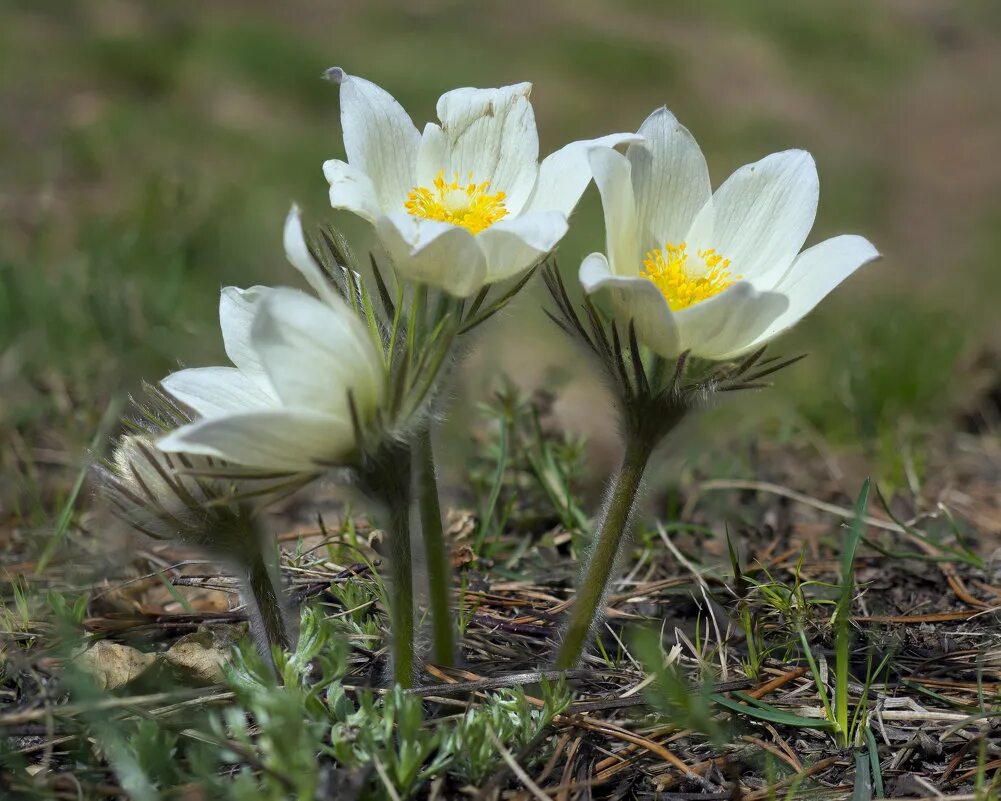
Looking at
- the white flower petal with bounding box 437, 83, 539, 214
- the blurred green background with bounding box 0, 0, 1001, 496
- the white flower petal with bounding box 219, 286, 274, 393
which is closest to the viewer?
the white flower petal with bounding box 219, 286, 274, 393

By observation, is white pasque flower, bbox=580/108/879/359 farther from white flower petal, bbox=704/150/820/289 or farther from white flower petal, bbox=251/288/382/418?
white flower petal, bbox=251/288/382/418

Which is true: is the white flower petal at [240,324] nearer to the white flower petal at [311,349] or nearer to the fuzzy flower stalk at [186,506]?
the fuzzy flower stalk at [186,506]

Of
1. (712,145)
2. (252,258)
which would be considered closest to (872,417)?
(252,258)

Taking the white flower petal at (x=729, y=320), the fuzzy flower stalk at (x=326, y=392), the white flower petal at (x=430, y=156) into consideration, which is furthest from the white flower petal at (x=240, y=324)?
the white flower petal at (x=729, y=320)

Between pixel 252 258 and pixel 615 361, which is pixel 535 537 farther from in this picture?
pixel 252 258

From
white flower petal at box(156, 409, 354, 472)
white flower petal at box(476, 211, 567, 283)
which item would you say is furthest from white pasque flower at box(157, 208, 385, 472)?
white flower petal at box(476, 211, 567, 283)

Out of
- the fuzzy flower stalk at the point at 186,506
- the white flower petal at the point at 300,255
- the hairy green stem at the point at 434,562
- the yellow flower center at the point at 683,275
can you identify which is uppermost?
the white flower petal at the point at 300,255
